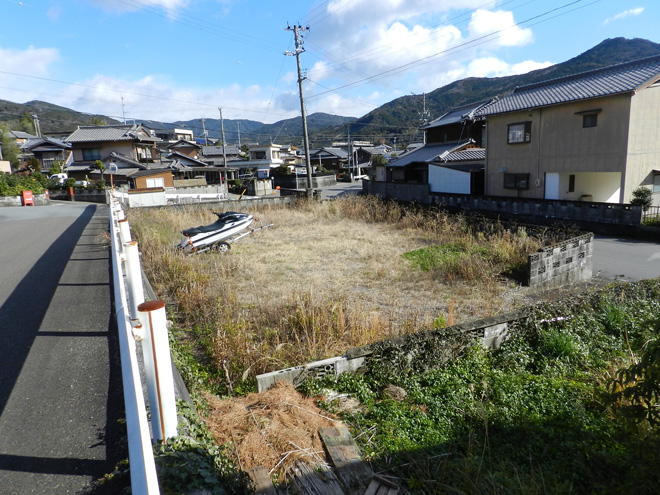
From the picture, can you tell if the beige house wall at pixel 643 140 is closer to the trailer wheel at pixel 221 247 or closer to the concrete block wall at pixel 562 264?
the concrete block wall at pixel 562 264

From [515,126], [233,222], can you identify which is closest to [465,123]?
[515,126]

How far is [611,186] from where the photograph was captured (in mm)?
19453

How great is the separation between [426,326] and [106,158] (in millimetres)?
42640

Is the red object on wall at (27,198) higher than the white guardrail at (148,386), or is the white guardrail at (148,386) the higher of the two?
the red object on wall at (27,198)

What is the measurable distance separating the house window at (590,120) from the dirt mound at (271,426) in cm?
1921

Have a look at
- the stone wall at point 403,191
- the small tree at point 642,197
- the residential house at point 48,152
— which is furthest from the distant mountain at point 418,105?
the small tree at point 642,197

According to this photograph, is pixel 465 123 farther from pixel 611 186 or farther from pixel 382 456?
pixel 382 456

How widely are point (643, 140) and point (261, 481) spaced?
2054cm

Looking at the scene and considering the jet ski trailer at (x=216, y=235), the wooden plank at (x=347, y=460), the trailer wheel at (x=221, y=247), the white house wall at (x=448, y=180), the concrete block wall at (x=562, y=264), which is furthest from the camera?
the white house wall at (x=448, y=180)

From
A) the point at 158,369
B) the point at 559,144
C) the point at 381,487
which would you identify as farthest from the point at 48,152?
the point at 381,487

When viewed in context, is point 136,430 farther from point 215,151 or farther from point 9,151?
point 215,151

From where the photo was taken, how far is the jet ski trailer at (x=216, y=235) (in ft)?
36.9

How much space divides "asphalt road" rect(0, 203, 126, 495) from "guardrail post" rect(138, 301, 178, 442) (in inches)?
16.3

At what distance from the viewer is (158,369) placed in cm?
210
